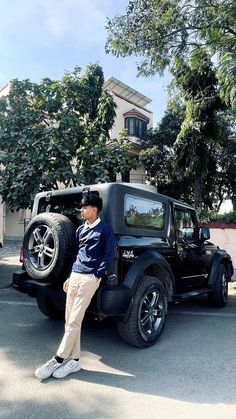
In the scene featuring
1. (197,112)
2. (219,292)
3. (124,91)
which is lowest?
(219,292)

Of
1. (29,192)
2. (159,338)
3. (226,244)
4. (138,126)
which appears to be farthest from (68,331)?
(138,126)

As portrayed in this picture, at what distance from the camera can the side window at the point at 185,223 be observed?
219 inches

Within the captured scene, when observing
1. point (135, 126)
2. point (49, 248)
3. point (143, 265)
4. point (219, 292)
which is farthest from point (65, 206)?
point (135, 126)

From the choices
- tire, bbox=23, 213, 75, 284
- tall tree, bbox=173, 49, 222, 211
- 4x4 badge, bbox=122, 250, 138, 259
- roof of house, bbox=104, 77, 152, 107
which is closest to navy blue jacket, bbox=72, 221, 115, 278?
tire, bbox=23, 213, 75, 284

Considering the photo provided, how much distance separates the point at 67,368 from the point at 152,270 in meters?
1.77

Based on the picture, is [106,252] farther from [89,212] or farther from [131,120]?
[131,120]

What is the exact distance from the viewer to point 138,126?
28.1 meters

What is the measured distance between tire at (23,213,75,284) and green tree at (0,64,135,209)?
3.82m

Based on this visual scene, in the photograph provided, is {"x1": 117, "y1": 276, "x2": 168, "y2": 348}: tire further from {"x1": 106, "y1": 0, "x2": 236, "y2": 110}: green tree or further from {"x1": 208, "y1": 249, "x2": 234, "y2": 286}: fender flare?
{"x1": 106, "y1": 0, "x2": 236, "y2": 110}: green tree

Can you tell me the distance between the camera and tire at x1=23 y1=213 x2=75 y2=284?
3957 mm

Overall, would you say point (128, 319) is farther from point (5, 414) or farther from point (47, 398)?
point (5, 414)

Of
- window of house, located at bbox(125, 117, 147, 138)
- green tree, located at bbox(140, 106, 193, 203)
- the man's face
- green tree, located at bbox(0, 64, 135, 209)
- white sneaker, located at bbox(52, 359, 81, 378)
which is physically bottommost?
white sneaker, located at bbox(52, 359, 81, 378)

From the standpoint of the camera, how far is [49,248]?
4.14m

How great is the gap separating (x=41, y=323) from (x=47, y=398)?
2.37m
